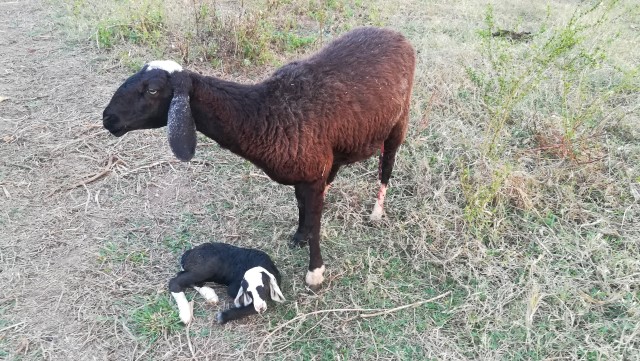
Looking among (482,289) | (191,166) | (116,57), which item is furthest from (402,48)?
(116,57)

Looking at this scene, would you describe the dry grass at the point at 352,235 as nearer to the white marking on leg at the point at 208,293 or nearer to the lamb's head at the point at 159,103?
the white marking on leg at the point at 208,293

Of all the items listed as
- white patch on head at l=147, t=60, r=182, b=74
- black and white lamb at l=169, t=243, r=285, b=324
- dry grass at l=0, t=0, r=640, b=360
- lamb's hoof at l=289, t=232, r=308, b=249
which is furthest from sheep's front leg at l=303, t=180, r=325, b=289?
white patch on head at l=147, t=60, r=182, b=74

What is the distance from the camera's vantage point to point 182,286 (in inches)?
130

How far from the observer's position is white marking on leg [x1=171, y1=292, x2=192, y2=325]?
314 cm

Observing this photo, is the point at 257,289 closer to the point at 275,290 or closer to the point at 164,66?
the point at 275,290

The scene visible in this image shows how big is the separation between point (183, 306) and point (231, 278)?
364mm

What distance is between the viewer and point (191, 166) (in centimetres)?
455

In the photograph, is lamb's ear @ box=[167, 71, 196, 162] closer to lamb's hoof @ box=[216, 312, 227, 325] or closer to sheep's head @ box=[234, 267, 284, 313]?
sheep's head @ box=[234, 267, 284, 313]

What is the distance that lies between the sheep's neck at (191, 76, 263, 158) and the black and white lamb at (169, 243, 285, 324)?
2.55 feet

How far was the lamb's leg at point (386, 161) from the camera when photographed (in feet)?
13.1

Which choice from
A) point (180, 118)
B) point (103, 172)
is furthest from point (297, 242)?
point (103, 172)

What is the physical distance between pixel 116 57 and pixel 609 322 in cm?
586

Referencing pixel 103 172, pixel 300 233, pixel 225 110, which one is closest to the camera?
pixel 225 110

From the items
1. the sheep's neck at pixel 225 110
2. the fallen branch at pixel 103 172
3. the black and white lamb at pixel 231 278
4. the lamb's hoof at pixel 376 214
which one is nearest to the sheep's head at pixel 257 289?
the black and white lamb at pixel 231 278
